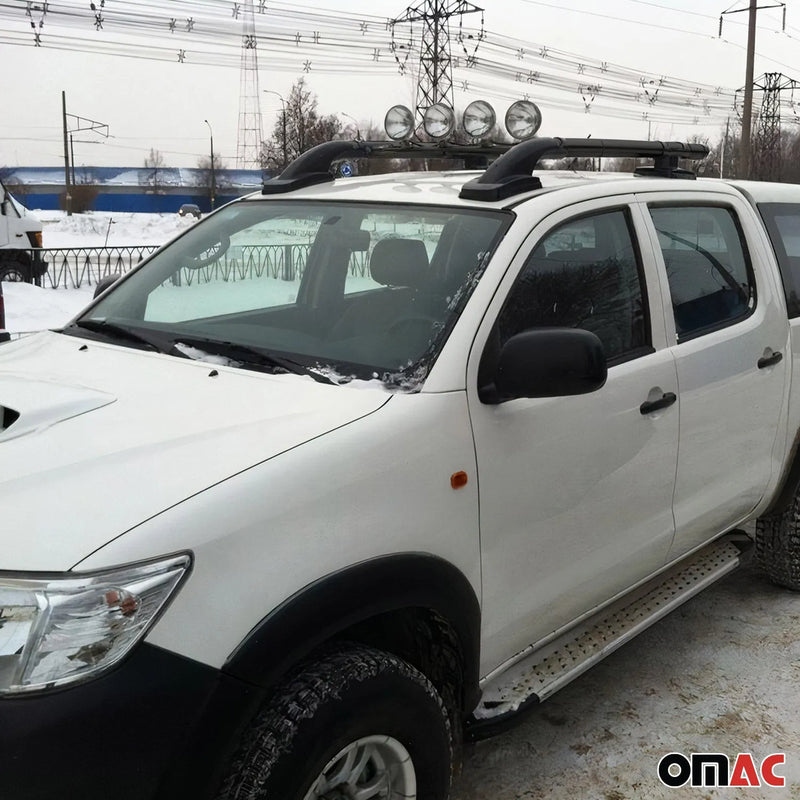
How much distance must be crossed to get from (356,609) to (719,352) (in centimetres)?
196

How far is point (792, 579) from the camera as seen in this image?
4250 millimetres

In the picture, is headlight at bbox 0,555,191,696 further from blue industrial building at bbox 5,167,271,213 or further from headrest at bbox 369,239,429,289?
blue industrial building at bbox 5,167,271,213

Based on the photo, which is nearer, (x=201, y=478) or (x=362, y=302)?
(x=201, y=478)

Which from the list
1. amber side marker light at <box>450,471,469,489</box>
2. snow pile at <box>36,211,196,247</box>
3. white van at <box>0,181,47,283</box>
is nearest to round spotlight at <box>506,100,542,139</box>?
amber side marker light at <box>450,471,469,489</box>

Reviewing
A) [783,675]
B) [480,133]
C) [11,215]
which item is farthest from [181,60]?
[783,675]

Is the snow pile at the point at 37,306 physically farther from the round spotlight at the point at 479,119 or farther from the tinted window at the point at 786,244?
the tinted window at the point at 786,244

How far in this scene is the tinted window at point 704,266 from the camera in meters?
3.28

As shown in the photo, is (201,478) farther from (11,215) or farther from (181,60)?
(181,60)

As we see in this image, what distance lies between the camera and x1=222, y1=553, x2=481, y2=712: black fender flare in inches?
72.7

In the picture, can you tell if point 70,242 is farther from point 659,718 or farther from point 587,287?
point 659,718

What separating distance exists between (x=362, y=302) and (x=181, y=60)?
37885 mm

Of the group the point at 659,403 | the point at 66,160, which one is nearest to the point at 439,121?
the point at 659,403

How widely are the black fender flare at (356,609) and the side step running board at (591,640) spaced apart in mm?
157

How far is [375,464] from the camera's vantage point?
2.14 metres
